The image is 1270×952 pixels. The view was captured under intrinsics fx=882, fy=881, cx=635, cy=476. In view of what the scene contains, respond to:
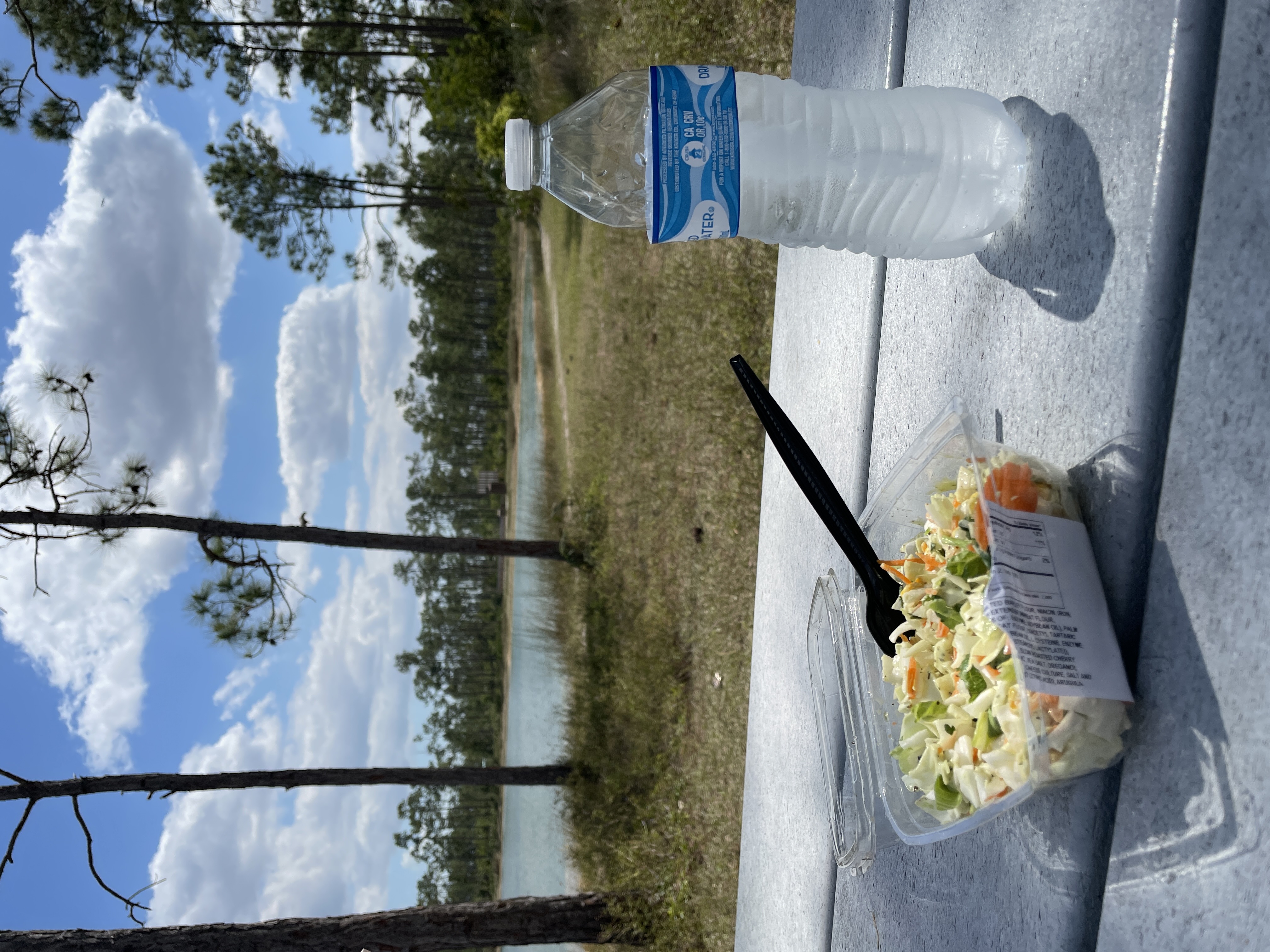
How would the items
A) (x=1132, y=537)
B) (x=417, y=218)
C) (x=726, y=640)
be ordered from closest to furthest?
(x=1132, y=537)
(x=726, y=640)
(x=417, y=218)

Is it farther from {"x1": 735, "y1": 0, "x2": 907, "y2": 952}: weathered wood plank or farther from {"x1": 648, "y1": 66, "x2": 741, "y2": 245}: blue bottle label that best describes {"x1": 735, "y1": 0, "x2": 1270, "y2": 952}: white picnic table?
{"x1": 648, "y1": 66, "x2": 741, "y2": 245}: blue bottle label

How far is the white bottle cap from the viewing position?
180cm

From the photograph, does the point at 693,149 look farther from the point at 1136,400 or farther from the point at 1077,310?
the point at 1136,400

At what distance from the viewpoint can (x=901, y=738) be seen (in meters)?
1.54

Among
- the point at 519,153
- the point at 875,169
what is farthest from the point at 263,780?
the point at 875,169

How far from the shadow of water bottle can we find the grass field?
10.3 ft

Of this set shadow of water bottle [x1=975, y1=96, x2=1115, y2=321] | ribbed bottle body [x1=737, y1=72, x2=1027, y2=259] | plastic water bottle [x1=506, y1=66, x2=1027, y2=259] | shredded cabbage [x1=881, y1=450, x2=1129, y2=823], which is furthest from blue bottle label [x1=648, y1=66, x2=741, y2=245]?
shredded cabbage [x1=881, y1=450, x2=1129, y2=823]

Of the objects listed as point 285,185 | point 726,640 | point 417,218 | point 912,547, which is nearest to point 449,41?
point 285,185

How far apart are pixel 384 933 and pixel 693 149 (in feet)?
13.4

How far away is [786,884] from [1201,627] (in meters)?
1.93

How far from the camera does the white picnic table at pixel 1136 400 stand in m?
1.07

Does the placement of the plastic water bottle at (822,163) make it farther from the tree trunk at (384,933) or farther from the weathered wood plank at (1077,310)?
the tree trunk at (384,933)

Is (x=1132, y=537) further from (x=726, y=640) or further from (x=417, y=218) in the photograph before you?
(x=417, y=218)

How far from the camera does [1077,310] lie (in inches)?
54.3
